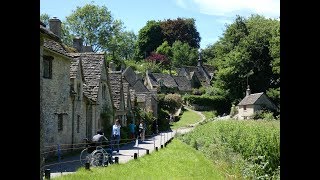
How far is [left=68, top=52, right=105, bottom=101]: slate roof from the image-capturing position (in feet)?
104

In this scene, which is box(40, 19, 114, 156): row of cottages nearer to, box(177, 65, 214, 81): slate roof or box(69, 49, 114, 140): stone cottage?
box(69, 49, 114, 140): stone cottage

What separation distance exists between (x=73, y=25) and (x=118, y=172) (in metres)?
74.2

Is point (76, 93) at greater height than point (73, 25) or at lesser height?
lesser

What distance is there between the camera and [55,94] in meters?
24.4

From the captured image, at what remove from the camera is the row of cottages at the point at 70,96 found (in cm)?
2330

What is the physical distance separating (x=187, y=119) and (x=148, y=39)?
60516 mm

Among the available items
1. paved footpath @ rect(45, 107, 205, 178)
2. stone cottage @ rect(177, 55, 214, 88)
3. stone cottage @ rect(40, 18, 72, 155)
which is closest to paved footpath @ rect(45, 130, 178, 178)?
paved footpath @ rect(45, 107, 205, 178)

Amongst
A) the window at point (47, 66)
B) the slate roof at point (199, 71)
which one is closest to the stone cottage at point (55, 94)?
the window at point (47, 66)

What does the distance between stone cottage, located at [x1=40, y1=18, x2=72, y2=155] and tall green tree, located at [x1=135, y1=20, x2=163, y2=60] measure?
324 feet

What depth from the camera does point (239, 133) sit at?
25.8 meters

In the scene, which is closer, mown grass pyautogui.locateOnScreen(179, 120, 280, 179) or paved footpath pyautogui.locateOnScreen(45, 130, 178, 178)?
mown grass pyautogui.locateOnScreen(179, 120, 280, 179)
